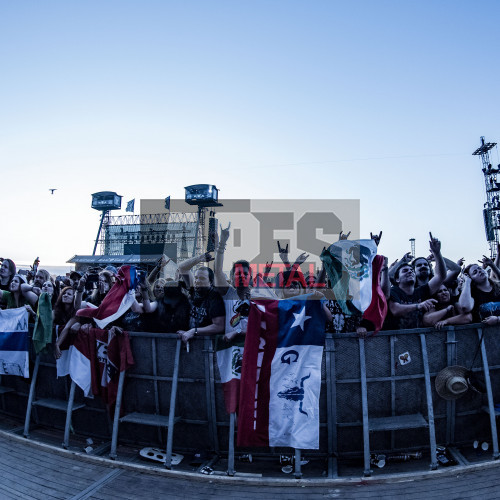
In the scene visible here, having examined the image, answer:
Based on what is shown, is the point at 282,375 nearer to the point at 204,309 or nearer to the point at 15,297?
the point at 204,309

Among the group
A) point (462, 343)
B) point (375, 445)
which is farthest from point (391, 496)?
point (462, 343)

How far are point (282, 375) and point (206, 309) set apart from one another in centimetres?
142

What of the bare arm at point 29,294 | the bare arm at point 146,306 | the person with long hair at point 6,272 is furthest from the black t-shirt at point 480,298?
the person with long hair at point 6,272

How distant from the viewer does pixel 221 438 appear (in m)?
5.26

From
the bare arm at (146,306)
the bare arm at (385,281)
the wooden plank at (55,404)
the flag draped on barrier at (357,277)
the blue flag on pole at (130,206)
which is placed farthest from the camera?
the blue flag on pole at (130,206)

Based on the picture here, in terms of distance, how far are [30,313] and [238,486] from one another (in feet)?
15.8

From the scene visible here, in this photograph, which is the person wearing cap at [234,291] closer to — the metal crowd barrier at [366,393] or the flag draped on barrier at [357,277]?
the metal crowd barrier at [366,393]

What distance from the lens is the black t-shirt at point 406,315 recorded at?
A: 528 cm

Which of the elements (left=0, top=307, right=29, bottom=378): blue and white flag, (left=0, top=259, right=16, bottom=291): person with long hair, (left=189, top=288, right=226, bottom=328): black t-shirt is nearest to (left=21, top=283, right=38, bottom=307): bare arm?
(left=0, top=307, right=29, bottom=378): blue and white flag

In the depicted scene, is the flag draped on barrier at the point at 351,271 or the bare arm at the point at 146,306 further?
the bare arm at the point at 146,306

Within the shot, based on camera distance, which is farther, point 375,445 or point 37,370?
point 37,370

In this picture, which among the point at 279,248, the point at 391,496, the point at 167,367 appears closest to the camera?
the point at 391,496

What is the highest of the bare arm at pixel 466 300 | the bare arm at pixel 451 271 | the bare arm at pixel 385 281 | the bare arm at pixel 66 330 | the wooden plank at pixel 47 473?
the bare arm at pixel 451 271

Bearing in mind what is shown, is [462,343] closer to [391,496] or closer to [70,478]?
[391,496]
